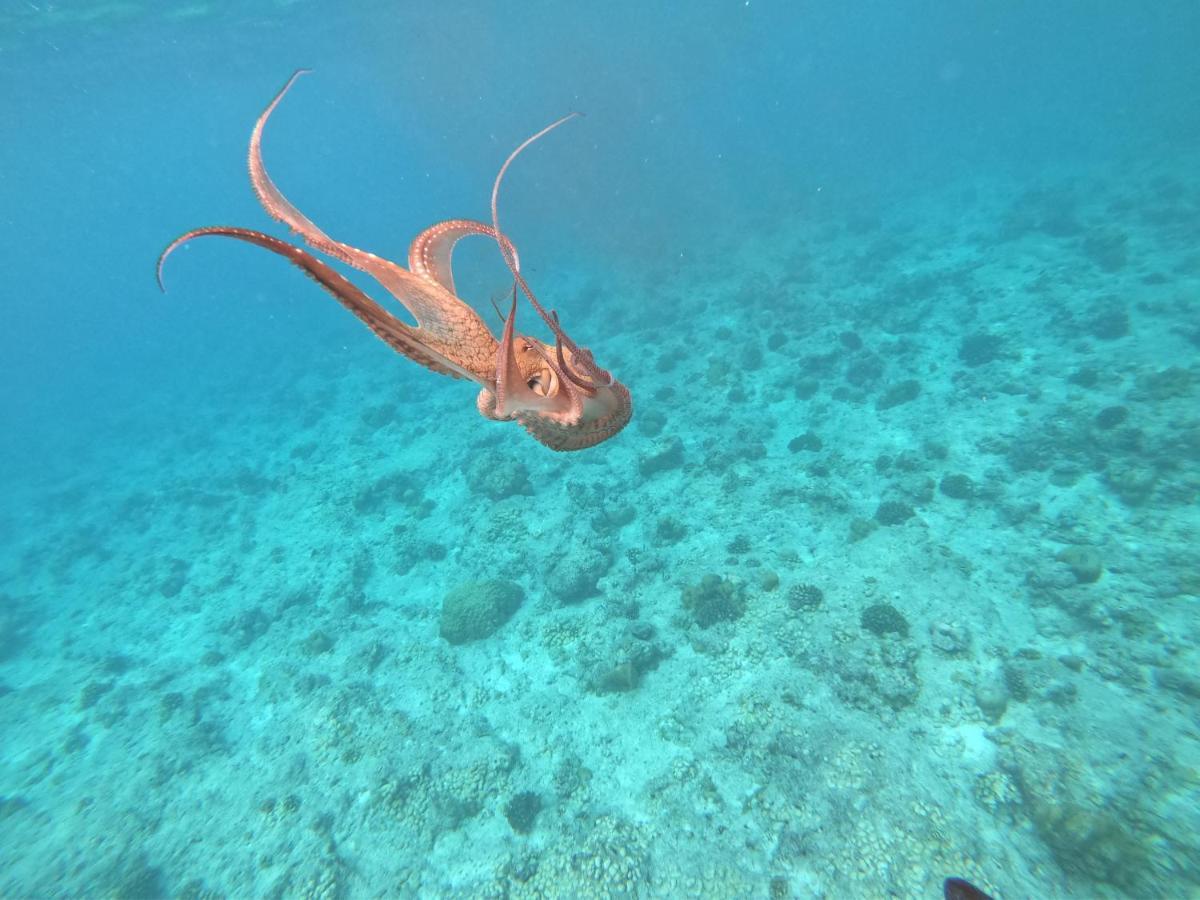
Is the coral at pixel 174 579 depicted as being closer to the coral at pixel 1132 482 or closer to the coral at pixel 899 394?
the coral at pixel 899 394

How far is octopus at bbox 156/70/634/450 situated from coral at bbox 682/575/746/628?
760 centimetres

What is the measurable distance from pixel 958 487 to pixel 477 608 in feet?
35.1

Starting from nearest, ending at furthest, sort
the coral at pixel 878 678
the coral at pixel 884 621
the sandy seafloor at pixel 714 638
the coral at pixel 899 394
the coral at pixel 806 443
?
the sandy seafloor at pixel 714 638 → the coral at pixel 878 678 → the coral at pixel 884 621 → the coral at pixel 806 443 → the coral at pixel 899 394

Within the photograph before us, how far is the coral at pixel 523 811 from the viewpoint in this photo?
7.44 meters

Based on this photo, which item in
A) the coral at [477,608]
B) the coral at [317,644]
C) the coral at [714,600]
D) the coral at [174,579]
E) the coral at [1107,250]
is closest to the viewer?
the coral at [714,600]

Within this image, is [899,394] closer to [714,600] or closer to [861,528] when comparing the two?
[861,528]

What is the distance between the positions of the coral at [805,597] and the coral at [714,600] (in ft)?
2.88

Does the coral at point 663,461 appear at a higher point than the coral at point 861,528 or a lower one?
higher

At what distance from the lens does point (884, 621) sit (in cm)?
829

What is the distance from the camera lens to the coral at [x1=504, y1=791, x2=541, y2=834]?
744cm

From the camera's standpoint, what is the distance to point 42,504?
83.1ft

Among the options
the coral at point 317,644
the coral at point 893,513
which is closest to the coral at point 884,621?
the coral at point 893,513

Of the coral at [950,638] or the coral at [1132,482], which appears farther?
the coral at [1132,482]

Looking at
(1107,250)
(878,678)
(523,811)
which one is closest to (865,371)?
(878,678)
